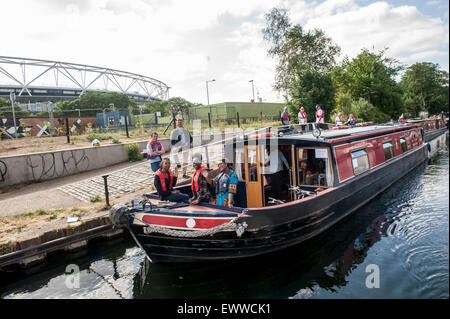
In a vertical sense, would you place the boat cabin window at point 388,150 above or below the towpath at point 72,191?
above

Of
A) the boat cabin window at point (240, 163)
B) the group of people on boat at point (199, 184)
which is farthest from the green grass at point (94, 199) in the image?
the boat cabin window at point (240, 163)

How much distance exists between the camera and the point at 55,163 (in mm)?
11398

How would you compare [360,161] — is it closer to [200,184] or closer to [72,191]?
[200,184]

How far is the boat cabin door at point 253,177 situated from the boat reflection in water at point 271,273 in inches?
50.1

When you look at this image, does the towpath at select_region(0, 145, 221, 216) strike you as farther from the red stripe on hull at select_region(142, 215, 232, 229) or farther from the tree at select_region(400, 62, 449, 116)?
the tree at select_region(400, 62, 449, 116)

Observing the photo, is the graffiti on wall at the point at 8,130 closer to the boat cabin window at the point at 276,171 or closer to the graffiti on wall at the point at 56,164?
the graffiti on wall at the point at 56,164

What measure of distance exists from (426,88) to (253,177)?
205 feet

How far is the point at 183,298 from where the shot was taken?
504cm

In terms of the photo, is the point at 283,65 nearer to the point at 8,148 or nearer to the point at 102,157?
the point at 102,157

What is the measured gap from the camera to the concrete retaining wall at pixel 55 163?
10383 mm

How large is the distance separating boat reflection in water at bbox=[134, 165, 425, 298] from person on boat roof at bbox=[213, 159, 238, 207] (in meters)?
1.27

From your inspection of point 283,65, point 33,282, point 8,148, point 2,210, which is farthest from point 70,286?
point 283,65

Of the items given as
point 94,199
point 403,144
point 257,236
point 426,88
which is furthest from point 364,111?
point 426,88

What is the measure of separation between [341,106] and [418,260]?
82.4 ft
